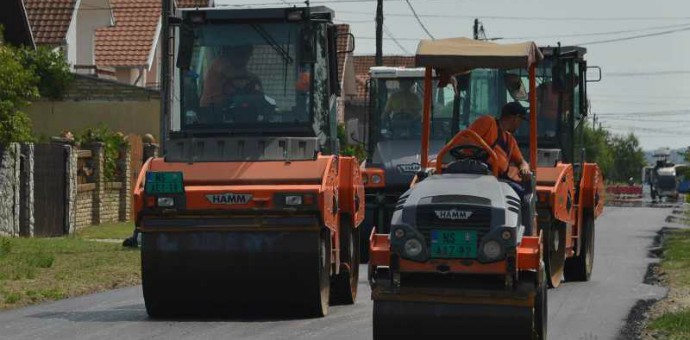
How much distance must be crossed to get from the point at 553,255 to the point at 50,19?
30.9 m

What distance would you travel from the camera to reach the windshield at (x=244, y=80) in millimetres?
16547

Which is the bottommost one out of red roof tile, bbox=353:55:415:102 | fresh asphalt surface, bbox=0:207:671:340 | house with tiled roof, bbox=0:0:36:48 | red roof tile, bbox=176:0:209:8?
fresh asphalt surface, bbox=0:207:671:340

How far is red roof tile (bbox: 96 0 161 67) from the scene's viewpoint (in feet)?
169

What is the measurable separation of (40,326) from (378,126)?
10.2 metres

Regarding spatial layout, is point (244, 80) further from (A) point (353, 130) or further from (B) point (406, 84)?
(B) point (406, 84)

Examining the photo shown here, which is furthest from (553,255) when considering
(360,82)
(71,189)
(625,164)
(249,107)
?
(625,164)

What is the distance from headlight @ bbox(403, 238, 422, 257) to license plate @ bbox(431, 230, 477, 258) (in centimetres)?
10

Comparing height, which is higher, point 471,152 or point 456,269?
point 471,152

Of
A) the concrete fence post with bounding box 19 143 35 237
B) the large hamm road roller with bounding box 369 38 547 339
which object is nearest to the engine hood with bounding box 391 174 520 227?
the large hamm road roller with bounding box 369 38 547 339

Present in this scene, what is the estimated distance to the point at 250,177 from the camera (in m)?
15.4

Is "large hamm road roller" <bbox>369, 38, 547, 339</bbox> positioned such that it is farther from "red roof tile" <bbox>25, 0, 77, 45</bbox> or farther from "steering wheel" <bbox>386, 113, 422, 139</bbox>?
"red roof tile" <bbox>25, 0, 77, 45</bbox>

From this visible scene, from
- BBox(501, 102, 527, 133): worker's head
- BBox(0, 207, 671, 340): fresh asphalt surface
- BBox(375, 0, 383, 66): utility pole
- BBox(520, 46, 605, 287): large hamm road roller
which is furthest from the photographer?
BBox(375, 0, 383, 66): utility pole

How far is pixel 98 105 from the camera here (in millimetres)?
43875

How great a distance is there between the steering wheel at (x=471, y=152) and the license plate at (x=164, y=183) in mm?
3673
